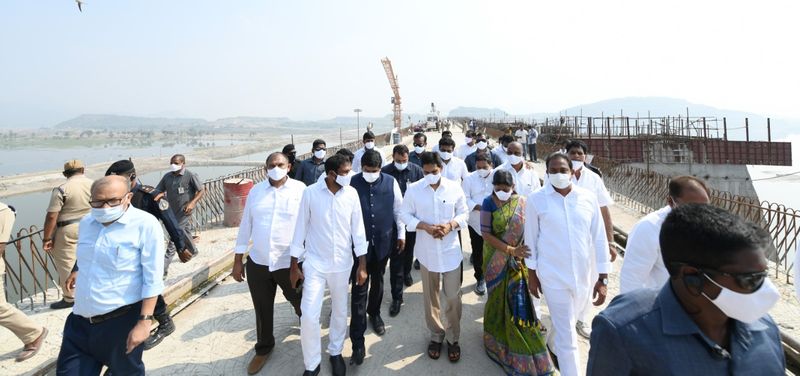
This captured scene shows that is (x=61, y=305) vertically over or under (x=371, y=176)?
under

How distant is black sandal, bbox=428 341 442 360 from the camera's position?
11.6ft

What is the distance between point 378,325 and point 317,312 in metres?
1.06

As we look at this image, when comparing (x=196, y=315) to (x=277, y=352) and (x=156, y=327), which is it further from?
(x=277, y=352)

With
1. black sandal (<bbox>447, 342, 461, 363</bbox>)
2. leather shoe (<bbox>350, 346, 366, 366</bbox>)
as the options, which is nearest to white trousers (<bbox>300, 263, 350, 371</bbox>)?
leather shoe (<bbox>350, 346, 366, 366</bbox>)

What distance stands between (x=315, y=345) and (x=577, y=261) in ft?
7.21

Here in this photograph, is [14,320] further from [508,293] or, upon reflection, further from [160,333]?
[508,293]

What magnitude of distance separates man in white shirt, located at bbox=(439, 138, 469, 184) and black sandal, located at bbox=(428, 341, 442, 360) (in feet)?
9.46

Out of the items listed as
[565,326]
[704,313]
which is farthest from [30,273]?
[704,313]

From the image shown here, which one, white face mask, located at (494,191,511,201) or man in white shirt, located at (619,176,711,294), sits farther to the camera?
white face mask, located at (494,191,511,201)

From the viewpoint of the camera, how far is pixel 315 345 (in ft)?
10.4

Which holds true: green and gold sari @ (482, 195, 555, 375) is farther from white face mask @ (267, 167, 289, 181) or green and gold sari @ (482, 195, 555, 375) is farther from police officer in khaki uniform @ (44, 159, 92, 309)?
police officer in khaki uniform @ (44, 159, 92, 309)

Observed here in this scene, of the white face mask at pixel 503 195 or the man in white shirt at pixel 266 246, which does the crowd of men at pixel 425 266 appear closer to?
the man in white shirt at pixel 266 246

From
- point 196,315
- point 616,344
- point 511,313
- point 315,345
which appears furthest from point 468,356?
point 196,315

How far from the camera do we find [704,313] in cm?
115
